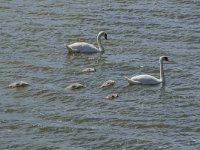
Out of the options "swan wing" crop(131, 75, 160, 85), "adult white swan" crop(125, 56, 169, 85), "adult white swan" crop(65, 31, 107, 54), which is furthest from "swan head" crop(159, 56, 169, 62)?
"adult white swan" crop(65, 31, 107, 54)

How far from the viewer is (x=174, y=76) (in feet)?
87.0

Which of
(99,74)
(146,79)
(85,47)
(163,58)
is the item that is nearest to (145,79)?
(146,79)

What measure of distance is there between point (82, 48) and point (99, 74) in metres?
3.14

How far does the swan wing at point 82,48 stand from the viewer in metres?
29.5

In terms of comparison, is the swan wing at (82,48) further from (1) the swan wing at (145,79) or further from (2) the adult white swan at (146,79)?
(1) the swan wing at (145,79)

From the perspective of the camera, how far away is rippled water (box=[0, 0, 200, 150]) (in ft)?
69.1

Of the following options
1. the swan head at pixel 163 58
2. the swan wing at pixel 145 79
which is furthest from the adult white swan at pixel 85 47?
the swan wing at pixel 145 79

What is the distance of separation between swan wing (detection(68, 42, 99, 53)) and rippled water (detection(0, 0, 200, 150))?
0.97ft

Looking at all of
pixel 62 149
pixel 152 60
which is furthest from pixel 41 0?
pixel 62 149

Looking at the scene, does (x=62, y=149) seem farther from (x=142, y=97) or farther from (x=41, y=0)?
(x=41, y=0)

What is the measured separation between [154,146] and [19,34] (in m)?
12.5

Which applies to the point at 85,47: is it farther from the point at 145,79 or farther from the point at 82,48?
the point at 145,79

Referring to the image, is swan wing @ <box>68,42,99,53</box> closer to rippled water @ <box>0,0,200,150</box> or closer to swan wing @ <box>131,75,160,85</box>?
rippled water @ <box>0,0,200,150</box>

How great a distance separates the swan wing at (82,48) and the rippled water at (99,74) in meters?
0.30
